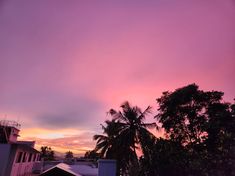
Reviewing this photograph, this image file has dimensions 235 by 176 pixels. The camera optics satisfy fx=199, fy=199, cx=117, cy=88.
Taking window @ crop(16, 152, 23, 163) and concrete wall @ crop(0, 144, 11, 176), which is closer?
concrete wall @ crop(0, 144, 11, 176)

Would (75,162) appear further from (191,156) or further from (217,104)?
(217,104)

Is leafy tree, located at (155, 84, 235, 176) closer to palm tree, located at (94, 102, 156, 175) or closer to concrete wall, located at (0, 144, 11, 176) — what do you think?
palm tree, located at (94, 102, 156, 175)

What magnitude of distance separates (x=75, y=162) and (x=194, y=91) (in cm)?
1508

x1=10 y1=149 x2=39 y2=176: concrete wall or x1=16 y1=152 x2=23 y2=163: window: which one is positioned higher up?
x1=16 y1=152 x2=23 y2=163: window

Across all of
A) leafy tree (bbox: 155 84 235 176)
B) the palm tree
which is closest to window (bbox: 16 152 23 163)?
the palm tree

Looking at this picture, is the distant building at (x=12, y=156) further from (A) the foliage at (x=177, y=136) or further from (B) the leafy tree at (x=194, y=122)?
(B) the leafy tree at (x=194, y=122)

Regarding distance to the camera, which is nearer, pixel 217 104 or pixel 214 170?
pixel 214 170

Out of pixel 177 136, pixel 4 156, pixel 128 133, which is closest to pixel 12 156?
pixel 4 156

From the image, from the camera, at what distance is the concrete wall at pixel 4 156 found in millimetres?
15615

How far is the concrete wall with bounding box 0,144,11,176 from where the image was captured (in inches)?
615

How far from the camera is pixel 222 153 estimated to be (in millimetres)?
12562

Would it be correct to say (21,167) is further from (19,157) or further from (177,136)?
(177,136)

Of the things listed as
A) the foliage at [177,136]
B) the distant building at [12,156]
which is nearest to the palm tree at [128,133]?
the foliage at [177,136]

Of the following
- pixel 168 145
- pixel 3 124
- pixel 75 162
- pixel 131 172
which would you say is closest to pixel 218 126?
pixel 168 145
